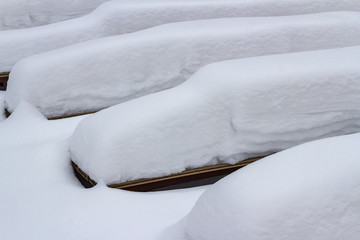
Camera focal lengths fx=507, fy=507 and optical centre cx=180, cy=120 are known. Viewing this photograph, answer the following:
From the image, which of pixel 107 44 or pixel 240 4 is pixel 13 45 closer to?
pixel 107 44

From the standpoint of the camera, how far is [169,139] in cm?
353

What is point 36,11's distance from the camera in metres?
6.78

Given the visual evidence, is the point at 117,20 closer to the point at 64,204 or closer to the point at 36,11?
the point at 36,11

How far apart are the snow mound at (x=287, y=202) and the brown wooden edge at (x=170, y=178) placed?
81 cm

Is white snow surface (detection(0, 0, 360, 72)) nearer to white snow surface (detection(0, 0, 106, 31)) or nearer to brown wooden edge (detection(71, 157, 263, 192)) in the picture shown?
white snow surface (detection(0, 0, 106, 31))

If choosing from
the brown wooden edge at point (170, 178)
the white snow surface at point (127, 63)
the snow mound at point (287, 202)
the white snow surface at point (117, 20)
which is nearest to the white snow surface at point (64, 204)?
the brown wooden edge at point (170, 178)

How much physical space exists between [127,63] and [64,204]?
6.09 ft

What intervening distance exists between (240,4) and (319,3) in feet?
3.54

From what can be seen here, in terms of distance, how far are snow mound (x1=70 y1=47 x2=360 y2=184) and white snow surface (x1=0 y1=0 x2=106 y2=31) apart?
3.41 metres

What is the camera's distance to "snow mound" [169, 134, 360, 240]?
2.45m

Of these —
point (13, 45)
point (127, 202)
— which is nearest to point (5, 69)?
point (13, 45)

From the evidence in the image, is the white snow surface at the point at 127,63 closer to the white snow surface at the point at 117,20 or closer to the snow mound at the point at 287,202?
the white snow surface at the point at 117,20

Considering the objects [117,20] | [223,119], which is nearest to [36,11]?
[117,20]

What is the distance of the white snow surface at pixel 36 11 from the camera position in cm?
663
